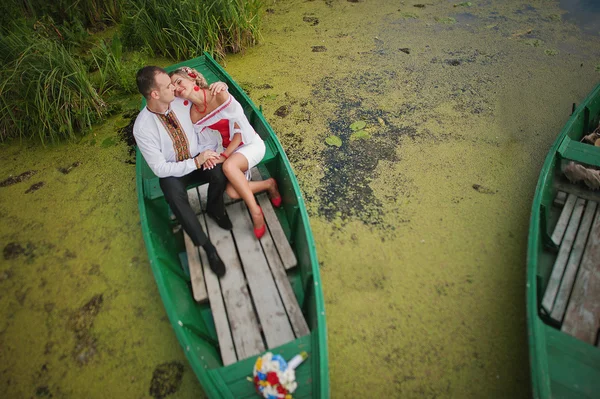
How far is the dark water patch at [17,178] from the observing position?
299 cm

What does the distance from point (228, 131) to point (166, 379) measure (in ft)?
4.69

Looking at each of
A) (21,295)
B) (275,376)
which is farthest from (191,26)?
(275,376)

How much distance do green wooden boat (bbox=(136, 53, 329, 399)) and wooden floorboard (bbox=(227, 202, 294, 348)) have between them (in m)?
0.04

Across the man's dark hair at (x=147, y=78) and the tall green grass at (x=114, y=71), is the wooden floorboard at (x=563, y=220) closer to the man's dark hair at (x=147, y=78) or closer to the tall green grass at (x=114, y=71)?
the man's dark hair at (x=147, y=78)

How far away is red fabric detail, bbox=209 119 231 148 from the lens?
2.29 m

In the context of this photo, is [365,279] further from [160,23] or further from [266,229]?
[160,23]

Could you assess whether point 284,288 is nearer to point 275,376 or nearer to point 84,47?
point 275,376

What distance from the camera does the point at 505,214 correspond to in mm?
2592

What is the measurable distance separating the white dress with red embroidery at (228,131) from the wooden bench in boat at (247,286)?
0.35 meters

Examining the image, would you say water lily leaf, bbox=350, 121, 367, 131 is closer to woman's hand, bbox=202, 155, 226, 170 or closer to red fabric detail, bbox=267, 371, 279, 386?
woman's hand, bbox=202, 155, 226, 170

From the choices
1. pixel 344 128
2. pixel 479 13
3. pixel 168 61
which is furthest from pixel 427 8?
pixel 168 61

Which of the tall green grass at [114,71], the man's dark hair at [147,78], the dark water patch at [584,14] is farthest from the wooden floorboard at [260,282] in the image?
the dark water patch at [584,14]

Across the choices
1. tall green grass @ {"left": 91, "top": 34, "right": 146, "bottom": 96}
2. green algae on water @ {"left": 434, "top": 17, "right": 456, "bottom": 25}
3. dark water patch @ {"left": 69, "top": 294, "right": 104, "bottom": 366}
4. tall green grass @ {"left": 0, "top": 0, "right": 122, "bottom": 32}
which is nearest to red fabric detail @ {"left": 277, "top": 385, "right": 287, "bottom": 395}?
dark water patch @ {"left": 69, "top": 294, "right": 104, "bottom": 366}

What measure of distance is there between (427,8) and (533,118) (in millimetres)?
2389
